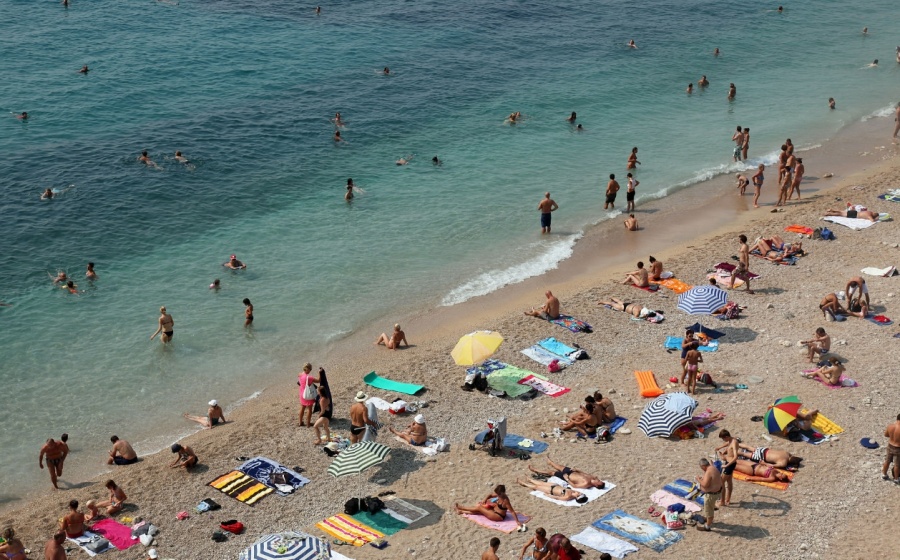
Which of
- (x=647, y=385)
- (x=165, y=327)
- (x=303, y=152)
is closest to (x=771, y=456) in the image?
(x=647, y=385)

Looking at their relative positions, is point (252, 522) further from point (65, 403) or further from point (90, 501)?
point (65, 403)

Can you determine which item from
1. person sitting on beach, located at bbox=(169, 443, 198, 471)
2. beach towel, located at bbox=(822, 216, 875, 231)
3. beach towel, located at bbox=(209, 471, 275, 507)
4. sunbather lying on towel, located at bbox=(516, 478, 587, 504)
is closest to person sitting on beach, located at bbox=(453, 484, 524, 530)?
sunbather lying on towel, located at bbox=(516, 478, 587, 504)

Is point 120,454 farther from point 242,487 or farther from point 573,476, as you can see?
point 573,476

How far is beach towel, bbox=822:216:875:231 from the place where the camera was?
28.1 meters

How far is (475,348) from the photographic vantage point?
20.9 metres

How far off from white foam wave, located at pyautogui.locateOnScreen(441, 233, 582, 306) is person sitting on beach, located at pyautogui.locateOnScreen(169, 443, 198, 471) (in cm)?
969

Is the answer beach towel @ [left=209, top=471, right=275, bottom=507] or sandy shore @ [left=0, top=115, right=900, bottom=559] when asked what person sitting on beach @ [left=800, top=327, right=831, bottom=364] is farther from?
beach towel @ [left=209, top=471, right=275, bottom=507]

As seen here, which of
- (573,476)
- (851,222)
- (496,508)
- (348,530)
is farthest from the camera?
(851,222)

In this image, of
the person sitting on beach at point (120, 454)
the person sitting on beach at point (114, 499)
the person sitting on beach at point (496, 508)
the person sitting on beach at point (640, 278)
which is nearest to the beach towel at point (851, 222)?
the person sitting on beach at point (640, 278)

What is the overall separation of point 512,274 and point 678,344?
22.9 ft

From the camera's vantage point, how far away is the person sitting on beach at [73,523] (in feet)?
53.5

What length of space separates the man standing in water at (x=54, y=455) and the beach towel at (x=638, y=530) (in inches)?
440

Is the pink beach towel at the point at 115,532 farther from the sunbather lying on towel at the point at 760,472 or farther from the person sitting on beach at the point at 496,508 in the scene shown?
the sunbather lying on towel at the point at 760,472

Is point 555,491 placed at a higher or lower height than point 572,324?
lower
